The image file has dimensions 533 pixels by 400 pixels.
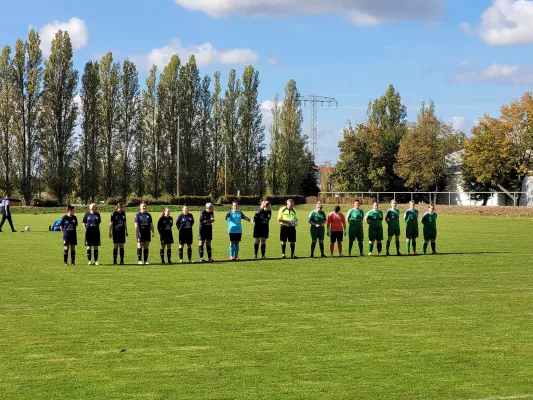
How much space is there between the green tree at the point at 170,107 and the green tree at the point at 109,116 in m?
5.67

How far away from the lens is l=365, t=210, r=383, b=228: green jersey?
2356 cm

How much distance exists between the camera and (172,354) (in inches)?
364

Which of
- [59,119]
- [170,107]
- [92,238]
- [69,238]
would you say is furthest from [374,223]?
[170,107]

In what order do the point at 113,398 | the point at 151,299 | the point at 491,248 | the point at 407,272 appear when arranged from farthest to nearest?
the point at 491,248, the point at 407,272, the point at 151,299, the point at 113,398

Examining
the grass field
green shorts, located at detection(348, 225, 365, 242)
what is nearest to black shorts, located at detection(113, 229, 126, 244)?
the grass field

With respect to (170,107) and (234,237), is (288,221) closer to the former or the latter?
(234,237)

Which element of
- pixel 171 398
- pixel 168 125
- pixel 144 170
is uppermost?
pixel 168 125

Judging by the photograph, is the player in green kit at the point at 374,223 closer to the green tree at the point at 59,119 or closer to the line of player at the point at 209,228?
the line of player at the point at 209,228

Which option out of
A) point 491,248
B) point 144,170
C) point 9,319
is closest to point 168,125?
point 144,170

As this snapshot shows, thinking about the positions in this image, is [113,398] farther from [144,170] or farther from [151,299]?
[144,170]

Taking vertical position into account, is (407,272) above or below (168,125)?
below

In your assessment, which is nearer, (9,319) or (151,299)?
(9,319)

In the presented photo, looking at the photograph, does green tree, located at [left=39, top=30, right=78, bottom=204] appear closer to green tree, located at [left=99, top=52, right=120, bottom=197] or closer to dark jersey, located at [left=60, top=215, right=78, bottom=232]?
green tree, located at [left=99, top=52, right=120, bottom=197]

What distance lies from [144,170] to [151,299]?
71671 mm
